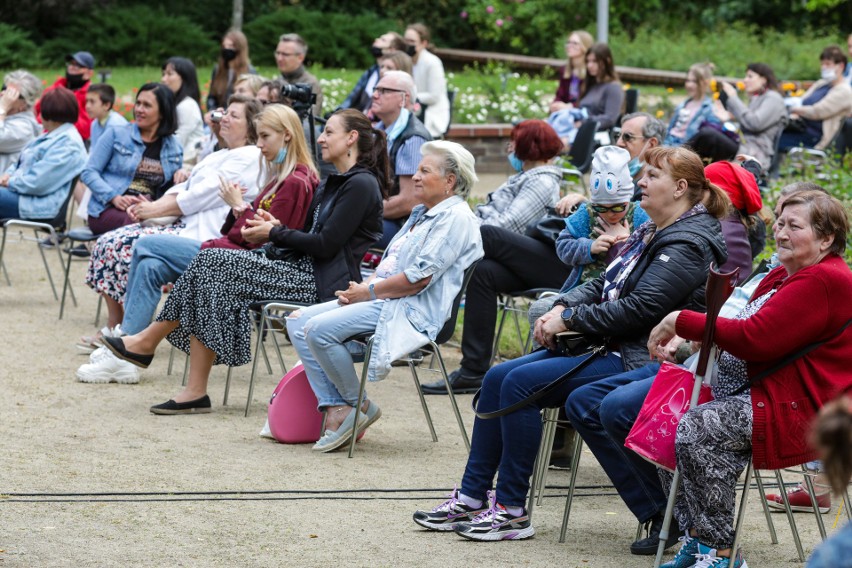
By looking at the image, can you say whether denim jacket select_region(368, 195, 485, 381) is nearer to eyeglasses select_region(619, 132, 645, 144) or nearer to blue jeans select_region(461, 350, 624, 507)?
blue jeans select_region(461, 350, 624, 507)

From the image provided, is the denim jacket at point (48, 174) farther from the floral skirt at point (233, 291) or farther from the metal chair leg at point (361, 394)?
the metal chair leg at point (361, 394)

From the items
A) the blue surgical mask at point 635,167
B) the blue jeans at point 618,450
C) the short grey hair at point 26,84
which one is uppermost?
the blue surgical mask at point 635,167

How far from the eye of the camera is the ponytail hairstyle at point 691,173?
14.4 ft

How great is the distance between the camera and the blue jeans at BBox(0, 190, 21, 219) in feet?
28.4

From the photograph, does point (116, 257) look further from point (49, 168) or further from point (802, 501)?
point (802, 501)

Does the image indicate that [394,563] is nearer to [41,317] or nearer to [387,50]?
[41,317]

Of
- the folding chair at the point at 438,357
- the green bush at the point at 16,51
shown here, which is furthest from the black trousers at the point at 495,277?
the green bush at the point at 16,51

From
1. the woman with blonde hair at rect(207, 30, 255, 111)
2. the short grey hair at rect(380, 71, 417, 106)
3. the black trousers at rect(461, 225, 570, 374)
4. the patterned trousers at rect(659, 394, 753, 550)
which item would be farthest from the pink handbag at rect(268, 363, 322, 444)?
the woman with blonde hair at rect(207, 30, 255, 111)

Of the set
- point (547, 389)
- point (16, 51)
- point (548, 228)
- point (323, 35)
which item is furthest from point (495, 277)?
point (16, 51)

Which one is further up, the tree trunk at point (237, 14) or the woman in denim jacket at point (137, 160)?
the tree trunk at point (237, 14)

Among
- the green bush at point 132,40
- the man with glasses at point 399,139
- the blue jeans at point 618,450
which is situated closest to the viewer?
the blue jeans at point 618,450

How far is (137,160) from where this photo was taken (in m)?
7.98

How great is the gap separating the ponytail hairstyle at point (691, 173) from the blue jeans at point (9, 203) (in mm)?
5467

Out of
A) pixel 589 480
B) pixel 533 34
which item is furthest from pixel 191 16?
pixel 589 480
